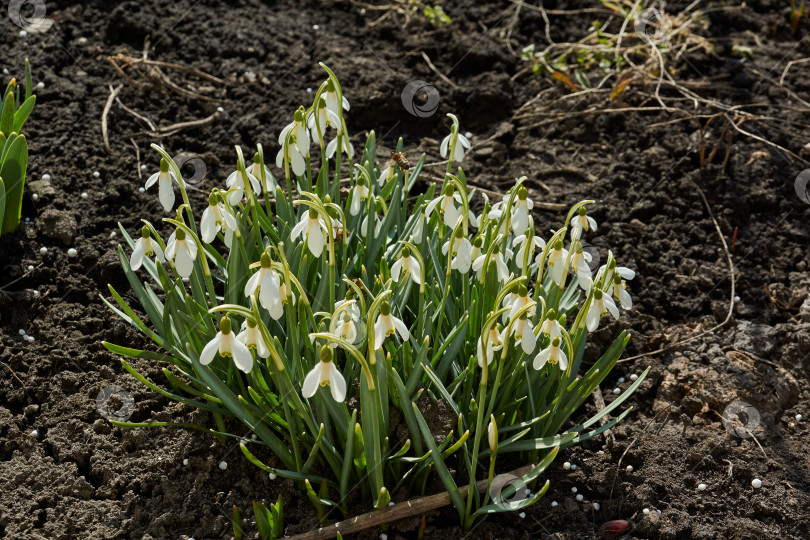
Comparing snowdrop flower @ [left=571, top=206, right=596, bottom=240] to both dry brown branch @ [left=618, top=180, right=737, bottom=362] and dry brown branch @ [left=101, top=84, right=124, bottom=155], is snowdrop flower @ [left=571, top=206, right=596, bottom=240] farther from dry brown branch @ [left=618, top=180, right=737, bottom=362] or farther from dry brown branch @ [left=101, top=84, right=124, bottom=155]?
dry brown branch @ [left=101, top=84, right=124, bottom=155]

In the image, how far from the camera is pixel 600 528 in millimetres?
2338

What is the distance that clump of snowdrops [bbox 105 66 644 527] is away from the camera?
1.99 m

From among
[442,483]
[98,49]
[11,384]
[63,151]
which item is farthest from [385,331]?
[98,49]

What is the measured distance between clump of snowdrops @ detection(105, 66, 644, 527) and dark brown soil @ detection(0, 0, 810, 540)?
0.17 metres

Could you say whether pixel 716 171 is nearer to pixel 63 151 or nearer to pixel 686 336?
pixel 686 336

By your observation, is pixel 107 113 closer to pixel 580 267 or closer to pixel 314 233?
pixel 314 233

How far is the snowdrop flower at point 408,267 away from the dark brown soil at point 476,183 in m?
0.66

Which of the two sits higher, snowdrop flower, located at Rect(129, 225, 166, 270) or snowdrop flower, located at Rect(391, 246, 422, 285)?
snowdrop flower, located at Rect(129, 225, 166, 270)

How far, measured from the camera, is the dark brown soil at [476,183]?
233 cm

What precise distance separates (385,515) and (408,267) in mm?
640

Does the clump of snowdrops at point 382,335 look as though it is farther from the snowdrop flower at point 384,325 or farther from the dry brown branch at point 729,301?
the dry brown branch at point 729,301

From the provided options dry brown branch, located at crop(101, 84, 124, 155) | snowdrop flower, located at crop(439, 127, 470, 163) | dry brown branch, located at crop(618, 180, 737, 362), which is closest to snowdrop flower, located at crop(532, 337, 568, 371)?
snowdrop flower, located at crop(439, 127, 470, 163)

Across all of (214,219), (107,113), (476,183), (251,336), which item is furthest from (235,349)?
(107,113)

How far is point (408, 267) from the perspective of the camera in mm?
2145
